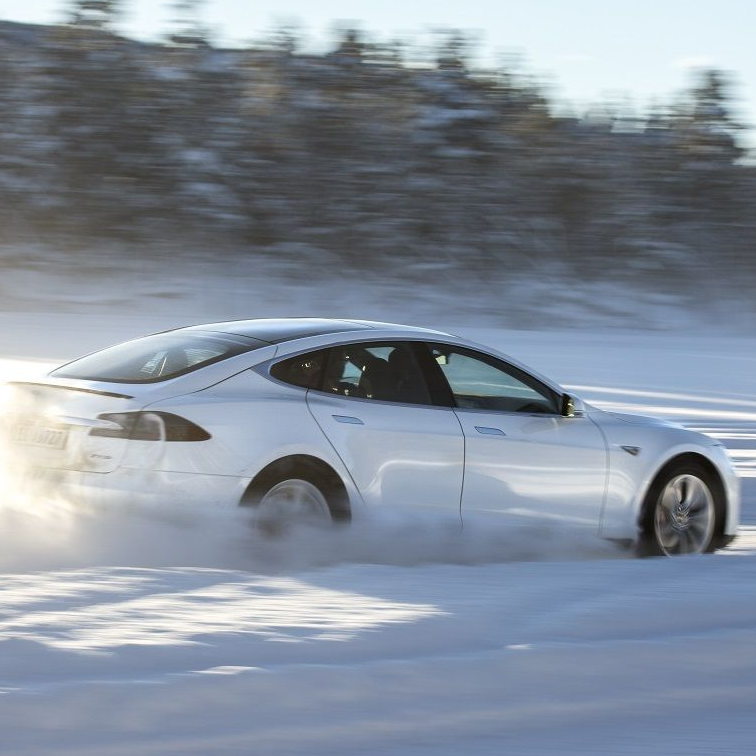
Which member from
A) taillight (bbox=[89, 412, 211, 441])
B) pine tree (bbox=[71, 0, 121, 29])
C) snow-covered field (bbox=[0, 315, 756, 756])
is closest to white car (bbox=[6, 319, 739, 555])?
taillight (bbox=[89, 412, 211, 441])

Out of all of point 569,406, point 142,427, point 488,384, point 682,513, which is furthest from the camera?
point 682,513

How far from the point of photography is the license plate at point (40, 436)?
6574 millimetres

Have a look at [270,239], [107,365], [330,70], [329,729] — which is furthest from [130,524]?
[330,70]

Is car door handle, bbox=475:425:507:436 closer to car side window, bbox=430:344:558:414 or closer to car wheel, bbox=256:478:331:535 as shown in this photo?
car side window, bbox=430:344:558:414

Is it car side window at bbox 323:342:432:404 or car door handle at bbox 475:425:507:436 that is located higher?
car side window at bbox 323:342:432:404

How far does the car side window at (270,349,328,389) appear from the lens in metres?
6.96

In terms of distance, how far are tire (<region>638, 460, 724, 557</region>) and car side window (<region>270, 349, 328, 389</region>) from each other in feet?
6.96

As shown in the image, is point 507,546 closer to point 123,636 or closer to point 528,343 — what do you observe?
point 123,636

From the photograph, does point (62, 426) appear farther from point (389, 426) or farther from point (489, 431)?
point (489, 431)

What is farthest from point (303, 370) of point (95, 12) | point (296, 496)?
point (95, 12)

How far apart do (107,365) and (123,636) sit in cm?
238

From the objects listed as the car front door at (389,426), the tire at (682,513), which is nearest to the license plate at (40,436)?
the car front door at (389,426)

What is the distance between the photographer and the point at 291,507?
6766 millimetres

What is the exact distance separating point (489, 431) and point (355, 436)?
83 centimetres
